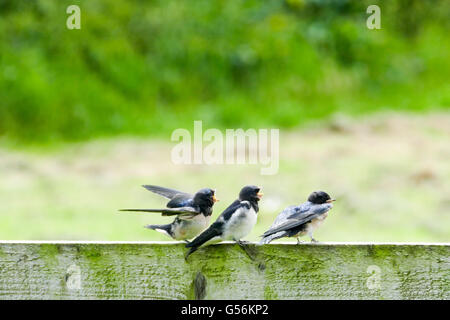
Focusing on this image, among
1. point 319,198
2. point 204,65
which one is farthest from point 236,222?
point 204,65

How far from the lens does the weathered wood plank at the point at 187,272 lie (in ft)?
5.22

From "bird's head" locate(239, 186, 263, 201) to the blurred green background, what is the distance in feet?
14.3

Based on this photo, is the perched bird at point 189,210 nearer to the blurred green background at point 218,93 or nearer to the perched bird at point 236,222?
the perched bird at point 236,222

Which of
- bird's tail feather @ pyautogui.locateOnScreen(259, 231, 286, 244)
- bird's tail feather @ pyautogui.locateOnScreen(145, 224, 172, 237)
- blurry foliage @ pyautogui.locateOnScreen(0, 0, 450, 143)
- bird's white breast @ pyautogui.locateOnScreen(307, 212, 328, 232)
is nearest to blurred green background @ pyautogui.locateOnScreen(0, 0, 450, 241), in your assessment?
blurry foliage @ pyautogui.locateOnScreen(0, 0, 450, 143)

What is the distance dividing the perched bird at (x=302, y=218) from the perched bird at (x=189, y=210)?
0.16 metres

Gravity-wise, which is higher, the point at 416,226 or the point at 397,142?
the point at 397,142

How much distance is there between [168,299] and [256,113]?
6155mm

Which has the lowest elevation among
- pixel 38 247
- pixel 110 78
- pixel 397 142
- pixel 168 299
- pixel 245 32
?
pixel 168 299

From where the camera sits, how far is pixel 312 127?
7.47 meters

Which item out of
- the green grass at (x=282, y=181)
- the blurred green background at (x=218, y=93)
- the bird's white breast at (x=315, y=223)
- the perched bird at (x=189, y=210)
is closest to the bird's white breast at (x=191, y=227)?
the perched bird at (x=189, y=210)

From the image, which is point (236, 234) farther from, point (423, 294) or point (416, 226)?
point (416, 226)

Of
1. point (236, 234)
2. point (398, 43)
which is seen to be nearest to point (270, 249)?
point (236, 234)

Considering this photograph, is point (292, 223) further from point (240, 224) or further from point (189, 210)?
point (189, 210)

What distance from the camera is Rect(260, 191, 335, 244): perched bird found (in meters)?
1.68
